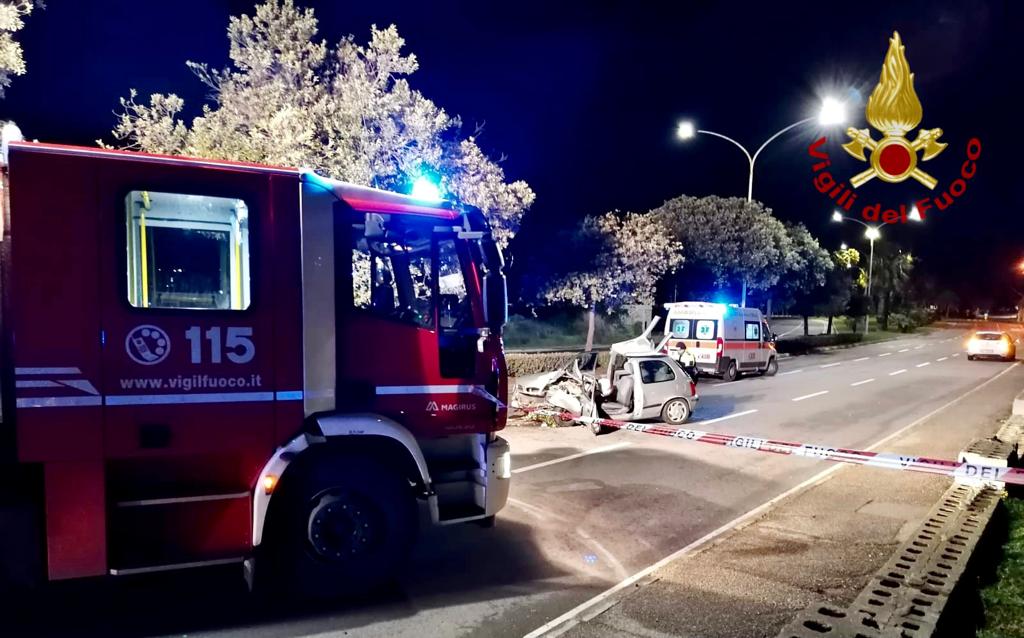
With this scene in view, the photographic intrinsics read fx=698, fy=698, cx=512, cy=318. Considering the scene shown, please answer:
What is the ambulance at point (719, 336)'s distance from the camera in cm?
2085

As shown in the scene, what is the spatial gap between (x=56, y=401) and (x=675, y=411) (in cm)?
1039

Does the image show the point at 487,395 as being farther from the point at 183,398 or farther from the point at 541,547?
the point at 183,398

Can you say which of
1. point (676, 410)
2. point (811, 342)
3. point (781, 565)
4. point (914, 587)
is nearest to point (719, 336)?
point (676, 410)

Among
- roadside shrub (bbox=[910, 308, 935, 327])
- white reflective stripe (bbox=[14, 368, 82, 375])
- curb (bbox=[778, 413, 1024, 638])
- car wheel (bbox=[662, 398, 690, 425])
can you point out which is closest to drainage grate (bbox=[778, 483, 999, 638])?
curb (bbox=[778, 413, 1024, 638])

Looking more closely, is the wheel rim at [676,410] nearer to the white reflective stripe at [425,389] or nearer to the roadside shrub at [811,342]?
the white reflective stripe at [425,389]

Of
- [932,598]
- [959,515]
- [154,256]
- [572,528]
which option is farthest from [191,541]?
[959,515]

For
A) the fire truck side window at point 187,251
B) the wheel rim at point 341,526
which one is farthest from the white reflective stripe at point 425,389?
the fire truck side window at point 187,251

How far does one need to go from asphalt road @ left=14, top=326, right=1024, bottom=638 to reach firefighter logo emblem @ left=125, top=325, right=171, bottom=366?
1783mm

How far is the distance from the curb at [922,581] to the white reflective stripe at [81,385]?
435cm

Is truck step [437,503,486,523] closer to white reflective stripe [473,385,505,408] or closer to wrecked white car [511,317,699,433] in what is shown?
white reflective stripe [473,385,505,408]

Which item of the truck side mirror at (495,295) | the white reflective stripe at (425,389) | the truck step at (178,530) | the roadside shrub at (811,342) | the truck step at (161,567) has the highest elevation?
the truck side mirror at (495,295)

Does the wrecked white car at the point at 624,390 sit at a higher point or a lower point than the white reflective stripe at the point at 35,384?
lower

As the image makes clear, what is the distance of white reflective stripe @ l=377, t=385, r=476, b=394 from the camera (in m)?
5.23

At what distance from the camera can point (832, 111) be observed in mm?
19062
